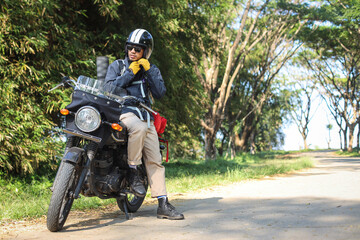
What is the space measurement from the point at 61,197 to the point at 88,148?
545 millimetres

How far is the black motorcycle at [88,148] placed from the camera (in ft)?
12.4

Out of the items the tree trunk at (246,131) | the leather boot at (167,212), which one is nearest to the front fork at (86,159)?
the leather boot at (167,212)

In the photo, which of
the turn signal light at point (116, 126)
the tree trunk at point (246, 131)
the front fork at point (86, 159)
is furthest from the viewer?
the tree trunk at point (246, 131)

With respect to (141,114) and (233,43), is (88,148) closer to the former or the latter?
(141,114)

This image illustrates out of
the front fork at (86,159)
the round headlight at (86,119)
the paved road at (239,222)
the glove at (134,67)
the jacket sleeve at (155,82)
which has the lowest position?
the paved road at (239,222)

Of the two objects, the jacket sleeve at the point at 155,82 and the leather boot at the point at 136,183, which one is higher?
the jacket sleeve at the point at 155,82

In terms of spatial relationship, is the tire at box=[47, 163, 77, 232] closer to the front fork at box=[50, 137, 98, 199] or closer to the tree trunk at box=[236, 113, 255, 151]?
the front fork at box=[50, 137, 98, 199]

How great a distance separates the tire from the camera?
3703mm

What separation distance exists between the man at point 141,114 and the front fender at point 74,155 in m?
0.63

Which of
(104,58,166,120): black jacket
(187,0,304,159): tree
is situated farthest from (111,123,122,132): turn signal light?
(187,0,304,159): tree

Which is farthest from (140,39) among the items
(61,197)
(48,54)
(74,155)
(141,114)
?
(48,54)

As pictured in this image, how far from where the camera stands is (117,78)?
14.7 feet

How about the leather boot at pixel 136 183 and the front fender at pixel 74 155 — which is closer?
the front fender at pixel 74 155

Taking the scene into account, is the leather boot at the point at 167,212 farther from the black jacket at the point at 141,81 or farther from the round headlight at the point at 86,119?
the round headlight at the point at 86,119
